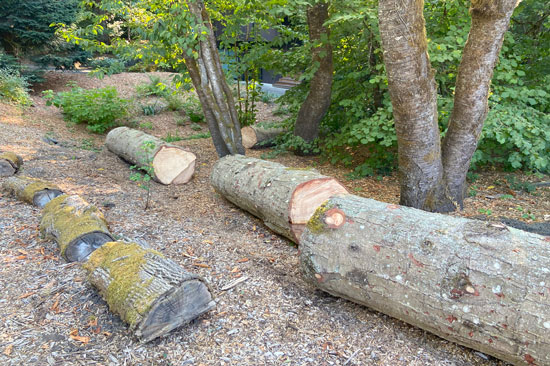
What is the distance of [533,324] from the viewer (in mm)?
1887

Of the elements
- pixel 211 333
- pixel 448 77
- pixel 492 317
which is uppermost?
pixel 448 77

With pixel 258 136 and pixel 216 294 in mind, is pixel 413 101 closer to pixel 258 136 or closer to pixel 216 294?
pixel 216 294

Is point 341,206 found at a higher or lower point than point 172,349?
higher

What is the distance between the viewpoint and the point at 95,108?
8438 mm

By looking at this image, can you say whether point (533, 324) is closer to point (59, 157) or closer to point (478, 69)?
point (478, 69)

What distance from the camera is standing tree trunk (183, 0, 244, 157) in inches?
209

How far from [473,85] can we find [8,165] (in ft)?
19.6

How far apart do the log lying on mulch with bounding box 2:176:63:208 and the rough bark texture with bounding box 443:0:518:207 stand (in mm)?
4542

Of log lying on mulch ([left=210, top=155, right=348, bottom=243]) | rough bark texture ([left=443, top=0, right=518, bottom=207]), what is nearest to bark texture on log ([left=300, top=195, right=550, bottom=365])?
log lying on mulch ([left=210, top=155, right=348, bottom=243])

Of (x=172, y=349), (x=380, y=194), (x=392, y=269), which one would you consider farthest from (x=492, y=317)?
(x=380, y=194)

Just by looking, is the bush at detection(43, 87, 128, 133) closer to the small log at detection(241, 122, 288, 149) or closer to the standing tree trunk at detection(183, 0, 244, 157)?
the small log at detection(241, 122, 288, 149)

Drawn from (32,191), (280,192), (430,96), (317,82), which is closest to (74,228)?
(32,191)

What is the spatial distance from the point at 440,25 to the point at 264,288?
4.36 meters

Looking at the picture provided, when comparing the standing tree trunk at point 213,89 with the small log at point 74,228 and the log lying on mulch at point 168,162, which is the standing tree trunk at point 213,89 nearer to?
the log lying on mulch at point 168,162
